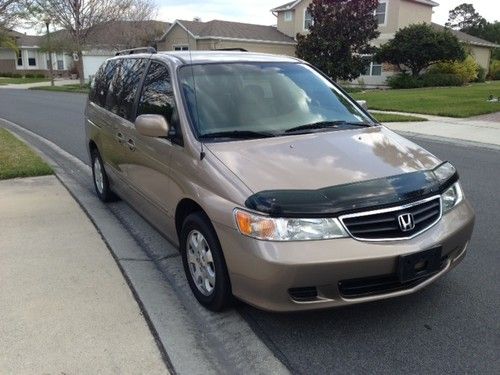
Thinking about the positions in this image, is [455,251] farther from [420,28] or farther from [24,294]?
[420,28]

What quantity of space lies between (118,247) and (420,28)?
29.1m

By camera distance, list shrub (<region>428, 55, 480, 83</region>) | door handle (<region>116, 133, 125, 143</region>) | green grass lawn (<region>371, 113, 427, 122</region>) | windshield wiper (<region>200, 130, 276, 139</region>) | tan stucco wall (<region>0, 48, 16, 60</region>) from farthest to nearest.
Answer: tan stucco wall (<region>0, 48, 16, 60</region>) < shrub (<region>428, 55, 480, 83</region>) < green grass lawn (<region>371, 113, 427, 122</region>) < door handle (<region>116, 133, 125, 143</region>) < windshield wiper (<region>200, 130, 276, 139</region>)

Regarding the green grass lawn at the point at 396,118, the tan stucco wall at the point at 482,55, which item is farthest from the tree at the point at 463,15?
the green grass lawn at the point at 396,118

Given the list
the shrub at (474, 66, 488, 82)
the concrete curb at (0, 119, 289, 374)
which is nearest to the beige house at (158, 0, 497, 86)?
the shrub at (474, 66, 488, 82)

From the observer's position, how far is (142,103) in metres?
4.82

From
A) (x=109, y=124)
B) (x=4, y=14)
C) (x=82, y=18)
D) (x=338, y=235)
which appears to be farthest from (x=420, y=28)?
(x=338, y=235)

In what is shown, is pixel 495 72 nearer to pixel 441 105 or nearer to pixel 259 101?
pixel 441 105

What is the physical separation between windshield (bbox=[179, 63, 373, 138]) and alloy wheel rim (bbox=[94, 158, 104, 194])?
8.19 ft

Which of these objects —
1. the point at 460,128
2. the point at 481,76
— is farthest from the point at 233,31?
the point at 460,128

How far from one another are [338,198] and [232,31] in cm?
3754

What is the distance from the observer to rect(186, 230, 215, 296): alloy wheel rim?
11.6 feet

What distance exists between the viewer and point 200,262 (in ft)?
12.0

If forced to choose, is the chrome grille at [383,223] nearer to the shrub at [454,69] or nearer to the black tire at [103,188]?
the black tire at [103,188]

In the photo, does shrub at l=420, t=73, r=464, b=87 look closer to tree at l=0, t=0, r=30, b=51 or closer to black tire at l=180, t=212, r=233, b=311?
tree at l=0, t=0, r=30, b=51
